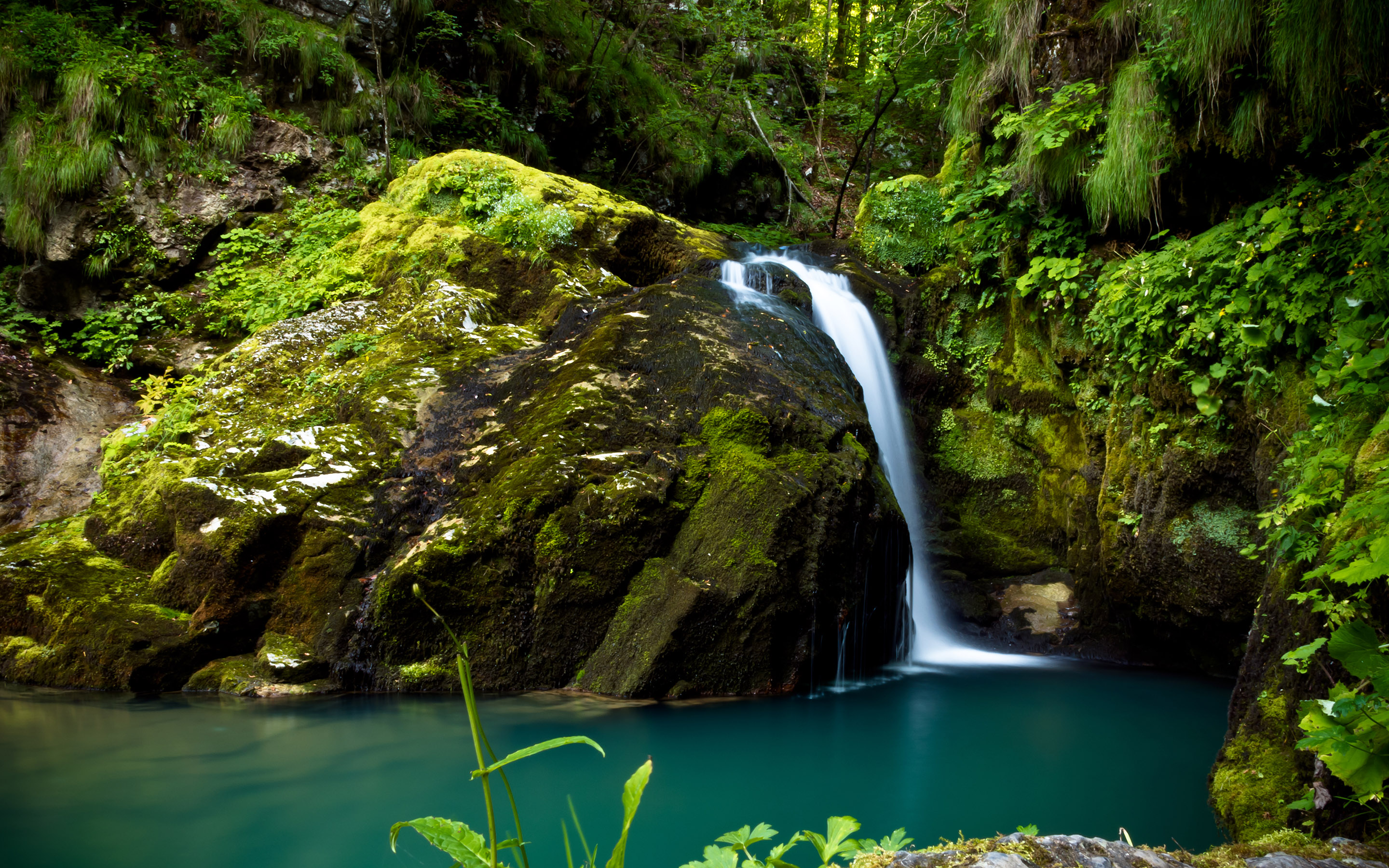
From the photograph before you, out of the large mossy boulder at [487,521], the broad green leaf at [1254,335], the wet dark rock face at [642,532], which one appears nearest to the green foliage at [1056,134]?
the broad green leaf at [1254,335]

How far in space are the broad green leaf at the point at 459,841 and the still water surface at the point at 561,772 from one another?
1989 mm

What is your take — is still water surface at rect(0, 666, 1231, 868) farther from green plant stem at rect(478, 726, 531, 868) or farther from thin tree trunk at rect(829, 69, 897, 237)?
thin tree trunk at rect(829, 69, 897, 237)

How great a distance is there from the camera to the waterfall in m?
6.52

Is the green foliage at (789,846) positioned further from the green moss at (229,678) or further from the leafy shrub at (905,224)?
the leafy shrub at (905,224)

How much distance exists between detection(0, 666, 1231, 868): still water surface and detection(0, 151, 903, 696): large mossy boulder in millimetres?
308

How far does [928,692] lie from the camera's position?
5.24 m

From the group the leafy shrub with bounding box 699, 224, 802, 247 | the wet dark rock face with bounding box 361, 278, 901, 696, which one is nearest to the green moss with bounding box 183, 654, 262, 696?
the wet dark rock face with bounding box 361, 278, 901, 696

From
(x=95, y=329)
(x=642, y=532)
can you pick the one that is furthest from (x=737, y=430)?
(x=95, y=329)

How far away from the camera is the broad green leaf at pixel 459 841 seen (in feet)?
3.42

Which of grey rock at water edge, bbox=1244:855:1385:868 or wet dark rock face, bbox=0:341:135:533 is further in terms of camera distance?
wet dark rock face, bbox=0:341:135:533

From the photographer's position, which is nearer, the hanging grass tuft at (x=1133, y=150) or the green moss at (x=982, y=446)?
the hanging grass tuft at (x=1133, y=150)

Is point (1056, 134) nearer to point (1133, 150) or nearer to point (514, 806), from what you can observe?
point (1133, 150)

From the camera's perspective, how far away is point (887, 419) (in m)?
7.99

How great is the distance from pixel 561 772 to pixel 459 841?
2.81 metres
